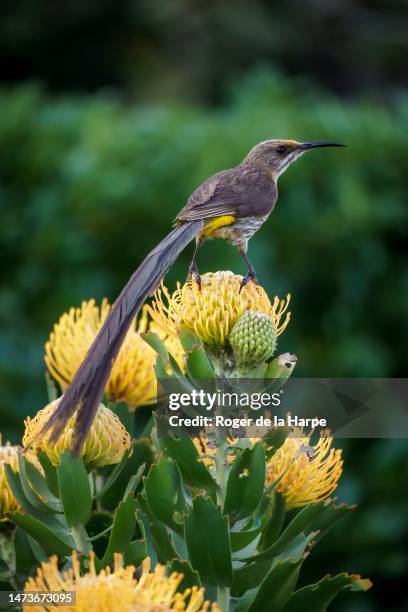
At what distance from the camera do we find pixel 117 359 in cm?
241

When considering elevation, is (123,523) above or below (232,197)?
below

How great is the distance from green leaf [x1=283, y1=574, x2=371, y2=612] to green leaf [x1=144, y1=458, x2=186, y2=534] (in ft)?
0.86

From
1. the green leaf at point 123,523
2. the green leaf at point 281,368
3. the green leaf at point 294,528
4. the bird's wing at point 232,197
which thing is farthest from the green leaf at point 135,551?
the bird's wing at point 232,197

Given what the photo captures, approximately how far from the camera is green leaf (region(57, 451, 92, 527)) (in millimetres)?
1908

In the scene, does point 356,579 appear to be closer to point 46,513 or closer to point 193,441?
point 193,441

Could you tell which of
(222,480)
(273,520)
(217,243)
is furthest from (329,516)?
(217,243)

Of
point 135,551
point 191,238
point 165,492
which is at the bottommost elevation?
point 135,551

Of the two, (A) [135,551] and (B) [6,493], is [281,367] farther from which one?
(B) [6,493]

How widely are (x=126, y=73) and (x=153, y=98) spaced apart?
67 centimetres

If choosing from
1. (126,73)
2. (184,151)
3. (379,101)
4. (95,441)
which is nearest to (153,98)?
(126,73)

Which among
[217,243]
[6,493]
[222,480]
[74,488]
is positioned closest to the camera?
[74,488]

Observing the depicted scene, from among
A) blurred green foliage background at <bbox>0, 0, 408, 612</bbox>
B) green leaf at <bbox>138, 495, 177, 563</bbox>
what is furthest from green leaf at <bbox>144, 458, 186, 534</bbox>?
blurred green foliage background at <bbox>0, 0, 408, 612</bbox>

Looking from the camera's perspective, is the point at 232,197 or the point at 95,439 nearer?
the point at 95,439

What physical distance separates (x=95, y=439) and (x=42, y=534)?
23 cm
